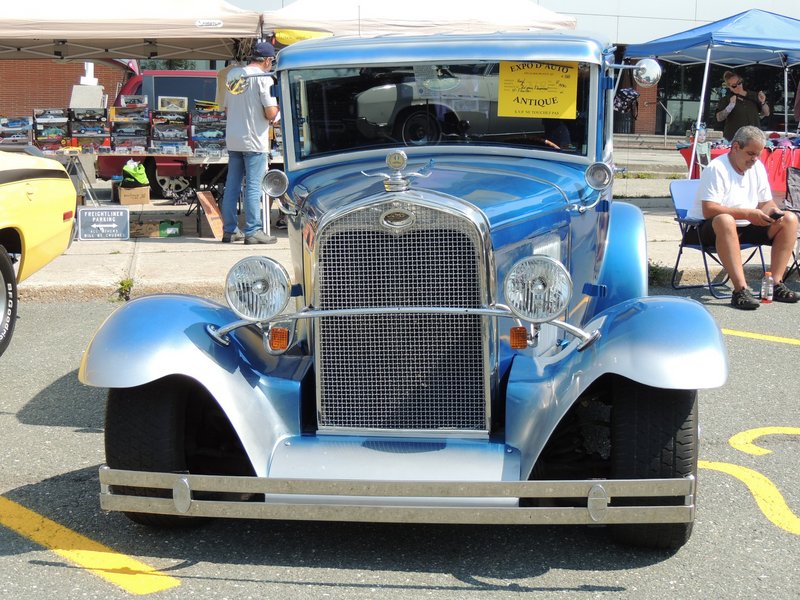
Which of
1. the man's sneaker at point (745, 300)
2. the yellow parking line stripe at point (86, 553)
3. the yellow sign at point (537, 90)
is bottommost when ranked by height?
the man's sneaker at point (745, 300)

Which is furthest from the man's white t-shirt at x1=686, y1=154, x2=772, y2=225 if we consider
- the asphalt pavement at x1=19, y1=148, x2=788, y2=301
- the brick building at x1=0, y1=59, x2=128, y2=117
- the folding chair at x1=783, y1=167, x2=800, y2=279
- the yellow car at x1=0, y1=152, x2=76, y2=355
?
the brick building at x1=0, y1=59, x2=128, y2=117

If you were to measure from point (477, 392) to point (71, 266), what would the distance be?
6.17m

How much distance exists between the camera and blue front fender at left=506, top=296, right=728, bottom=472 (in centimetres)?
338

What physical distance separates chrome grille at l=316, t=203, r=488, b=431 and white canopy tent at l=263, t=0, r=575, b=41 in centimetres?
740

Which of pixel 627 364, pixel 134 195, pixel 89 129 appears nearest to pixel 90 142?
pixel 89 129

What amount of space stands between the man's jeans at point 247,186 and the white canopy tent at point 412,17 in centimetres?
150

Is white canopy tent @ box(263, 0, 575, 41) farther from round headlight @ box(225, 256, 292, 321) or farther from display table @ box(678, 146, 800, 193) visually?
round headlight @ box(225, 256, 292, 321)

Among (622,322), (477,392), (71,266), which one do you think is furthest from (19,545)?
(71,266)

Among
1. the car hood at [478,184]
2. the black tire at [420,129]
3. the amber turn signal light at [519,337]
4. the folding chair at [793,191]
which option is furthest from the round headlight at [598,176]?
the folding chair at [793,191]

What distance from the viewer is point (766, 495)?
421cm

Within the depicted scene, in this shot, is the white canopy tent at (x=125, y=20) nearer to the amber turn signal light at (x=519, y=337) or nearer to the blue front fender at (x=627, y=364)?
the amber turn signal light at (x=519, y=337)

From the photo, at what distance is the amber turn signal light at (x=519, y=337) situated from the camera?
12.5 ft

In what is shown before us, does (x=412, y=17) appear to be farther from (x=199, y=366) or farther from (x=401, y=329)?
(x=199, y=366)

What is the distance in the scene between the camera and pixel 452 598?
3.33 metres
